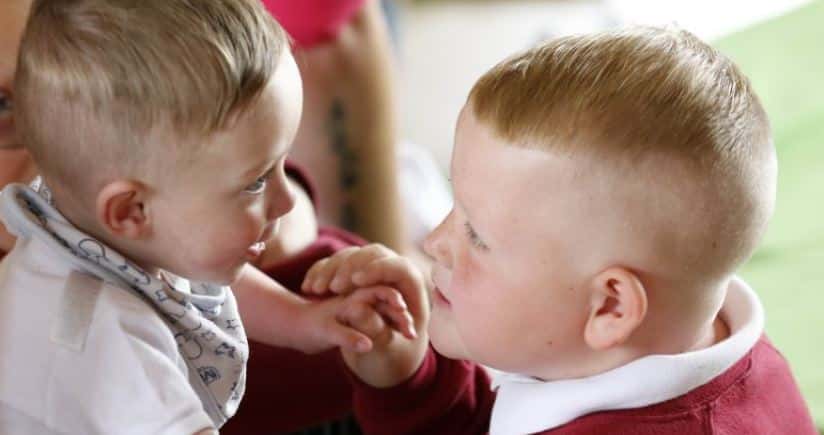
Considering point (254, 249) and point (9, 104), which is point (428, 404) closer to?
point (254, 249)

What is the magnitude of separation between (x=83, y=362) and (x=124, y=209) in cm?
9

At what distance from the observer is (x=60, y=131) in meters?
0.70

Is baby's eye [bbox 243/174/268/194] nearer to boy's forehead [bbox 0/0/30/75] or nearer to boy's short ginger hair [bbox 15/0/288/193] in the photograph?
boy's short ginger hair [bbox 15/0/288/193]

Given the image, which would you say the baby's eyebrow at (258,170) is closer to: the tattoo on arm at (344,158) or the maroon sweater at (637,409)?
the maroon sweater at (637,409)

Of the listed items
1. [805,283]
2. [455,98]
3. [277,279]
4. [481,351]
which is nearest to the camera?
[481,351]

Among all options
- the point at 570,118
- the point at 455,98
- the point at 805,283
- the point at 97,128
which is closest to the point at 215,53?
the point at 97,128

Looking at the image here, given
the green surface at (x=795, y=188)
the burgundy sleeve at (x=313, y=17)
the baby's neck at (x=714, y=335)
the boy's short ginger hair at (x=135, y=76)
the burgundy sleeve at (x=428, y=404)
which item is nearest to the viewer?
the boy's short ginger hair at (x=135, y=76)

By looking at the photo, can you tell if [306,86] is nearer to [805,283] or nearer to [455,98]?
[805,283]

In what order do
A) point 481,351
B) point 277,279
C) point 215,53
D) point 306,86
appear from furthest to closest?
1. point 306,86
2. point 277,279
3. point 481,351
4. point 215,53

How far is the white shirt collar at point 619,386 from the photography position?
73cm

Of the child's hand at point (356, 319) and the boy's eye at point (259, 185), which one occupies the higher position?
the boy's eye at point (259, 185)

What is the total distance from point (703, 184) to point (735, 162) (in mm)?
26

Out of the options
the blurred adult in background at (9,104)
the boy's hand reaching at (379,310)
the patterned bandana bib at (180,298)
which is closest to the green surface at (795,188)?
the boy's hand reaching at (379,310)

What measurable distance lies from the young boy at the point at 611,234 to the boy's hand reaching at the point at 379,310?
92mm
